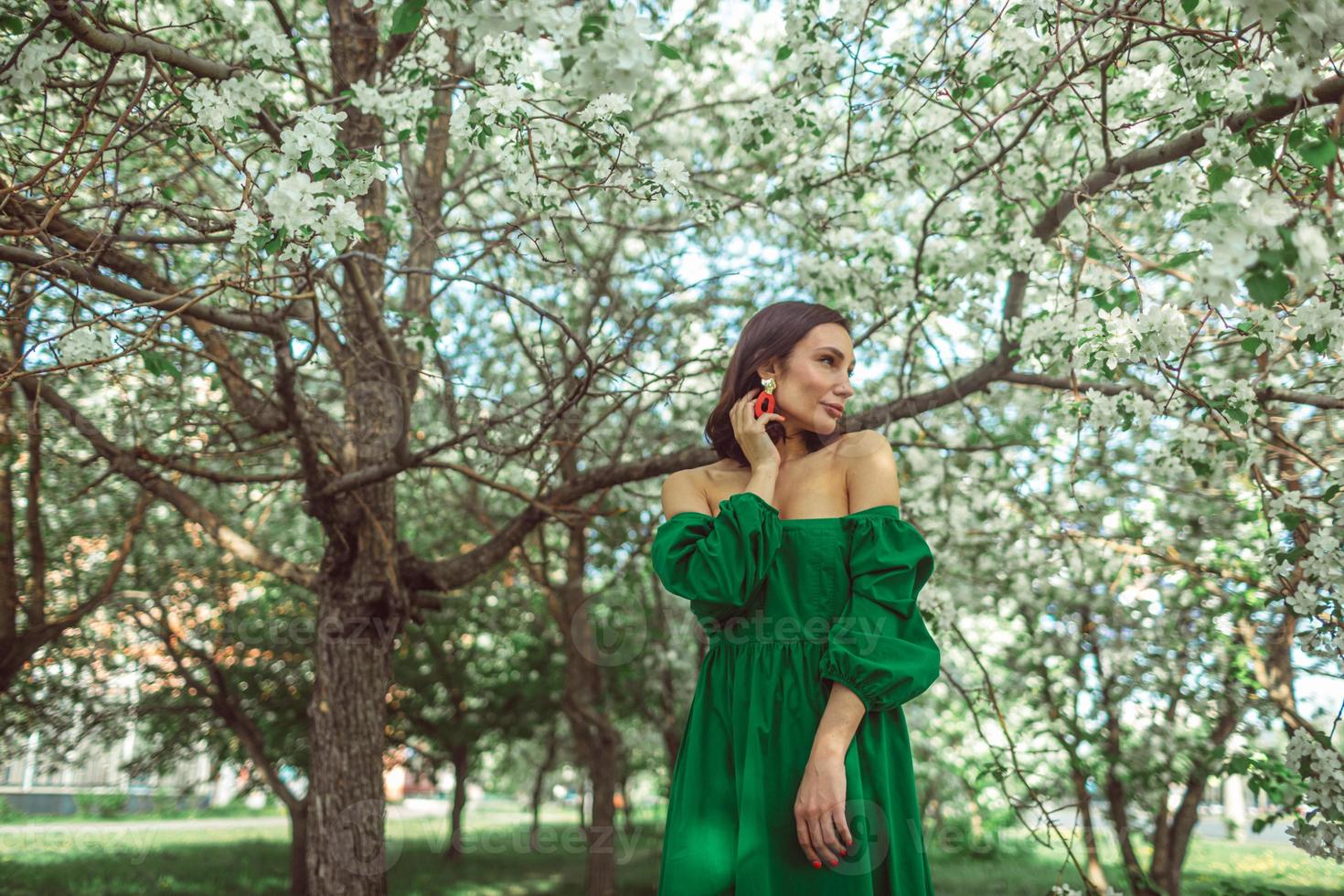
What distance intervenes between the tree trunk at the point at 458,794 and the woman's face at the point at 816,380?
10.2m

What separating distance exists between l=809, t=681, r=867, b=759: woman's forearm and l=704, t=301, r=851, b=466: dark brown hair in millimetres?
675

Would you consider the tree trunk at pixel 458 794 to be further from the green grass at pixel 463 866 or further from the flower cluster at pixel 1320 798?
the flower cluster at pixel 1320 798

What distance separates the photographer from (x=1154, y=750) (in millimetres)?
7121

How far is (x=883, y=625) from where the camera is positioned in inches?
73.7

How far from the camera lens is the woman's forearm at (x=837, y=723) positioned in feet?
5.92

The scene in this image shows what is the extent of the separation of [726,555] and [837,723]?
407mm

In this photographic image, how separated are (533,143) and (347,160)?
584 millimetres

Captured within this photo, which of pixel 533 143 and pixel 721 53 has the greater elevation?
pixel 721 53

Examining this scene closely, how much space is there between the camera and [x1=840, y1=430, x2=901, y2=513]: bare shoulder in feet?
6.72

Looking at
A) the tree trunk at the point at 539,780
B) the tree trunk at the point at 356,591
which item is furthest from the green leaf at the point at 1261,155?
the tree trunk at the point at 539,780

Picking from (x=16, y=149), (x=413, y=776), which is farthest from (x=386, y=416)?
(x=413, y=776)

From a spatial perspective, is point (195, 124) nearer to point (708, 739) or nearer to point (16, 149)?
point (16, 149)

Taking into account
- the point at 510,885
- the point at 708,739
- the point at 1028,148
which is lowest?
the point at 510,885

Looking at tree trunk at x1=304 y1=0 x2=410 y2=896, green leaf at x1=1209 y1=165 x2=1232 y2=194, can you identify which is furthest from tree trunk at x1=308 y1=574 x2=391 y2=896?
green leaf at x1=1209 y1=165 x2=1232 y2=194
